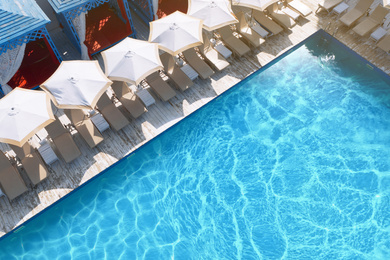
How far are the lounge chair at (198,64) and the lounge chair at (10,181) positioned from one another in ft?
26.4

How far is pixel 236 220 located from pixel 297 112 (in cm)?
538

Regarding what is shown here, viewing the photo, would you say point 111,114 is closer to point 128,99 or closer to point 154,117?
point 128,99

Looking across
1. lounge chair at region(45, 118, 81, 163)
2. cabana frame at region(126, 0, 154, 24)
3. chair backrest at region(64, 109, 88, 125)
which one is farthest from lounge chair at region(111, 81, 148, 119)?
cabana frame at region(126, 0, 154, 24)

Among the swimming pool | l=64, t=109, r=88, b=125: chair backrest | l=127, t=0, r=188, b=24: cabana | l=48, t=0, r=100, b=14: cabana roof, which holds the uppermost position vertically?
l=48, t=0, r=100, b=14: cabana roof

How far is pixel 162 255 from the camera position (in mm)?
10875

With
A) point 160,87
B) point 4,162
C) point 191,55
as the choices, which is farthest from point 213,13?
point 4,162

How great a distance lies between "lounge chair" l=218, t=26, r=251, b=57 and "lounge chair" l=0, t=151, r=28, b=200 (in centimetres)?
1022

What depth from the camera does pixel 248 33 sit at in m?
15.5

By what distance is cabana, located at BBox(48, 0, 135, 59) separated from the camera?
43.9ft

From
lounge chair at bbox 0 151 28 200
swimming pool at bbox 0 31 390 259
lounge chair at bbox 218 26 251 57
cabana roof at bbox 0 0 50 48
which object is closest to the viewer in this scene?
swimming pool at bbox 0 31 390 259

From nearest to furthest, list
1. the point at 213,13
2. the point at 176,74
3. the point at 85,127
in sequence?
the point at 85,127 < the point at 213,13 < the point at 176,74

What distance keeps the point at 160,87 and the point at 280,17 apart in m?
7.30

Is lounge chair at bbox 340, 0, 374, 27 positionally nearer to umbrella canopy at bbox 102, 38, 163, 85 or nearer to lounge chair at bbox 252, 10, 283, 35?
lounge chair at bbox 252, 10, 283, 35

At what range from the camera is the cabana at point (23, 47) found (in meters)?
11.9
